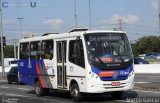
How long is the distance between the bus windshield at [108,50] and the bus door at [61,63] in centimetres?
174

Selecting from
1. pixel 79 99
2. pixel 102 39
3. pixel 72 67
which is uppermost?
pixel 102 39

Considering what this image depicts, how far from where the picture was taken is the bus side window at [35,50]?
21359 mm

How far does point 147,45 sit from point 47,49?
11123cm

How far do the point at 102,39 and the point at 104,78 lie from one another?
1.58 metres

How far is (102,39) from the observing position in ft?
57.5

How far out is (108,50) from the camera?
1728 cm

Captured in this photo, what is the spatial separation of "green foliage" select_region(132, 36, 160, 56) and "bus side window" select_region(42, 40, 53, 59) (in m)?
105

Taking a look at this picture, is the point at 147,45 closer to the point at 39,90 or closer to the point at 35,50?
the point at 35,50

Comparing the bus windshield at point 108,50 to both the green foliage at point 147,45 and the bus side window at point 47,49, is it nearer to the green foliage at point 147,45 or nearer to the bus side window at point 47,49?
the bus side window at point 47,49

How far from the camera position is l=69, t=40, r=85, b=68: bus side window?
682 inches

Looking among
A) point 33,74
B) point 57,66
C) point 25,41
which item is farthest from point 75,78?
point 25,41

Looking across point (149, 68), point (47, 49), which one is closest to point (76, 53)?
point (47, 49)

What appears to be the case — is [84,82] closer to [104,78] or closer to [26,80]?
[104,78]

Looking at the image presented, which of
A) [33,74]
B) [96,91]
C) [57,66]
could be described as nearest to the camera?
[96,91]
